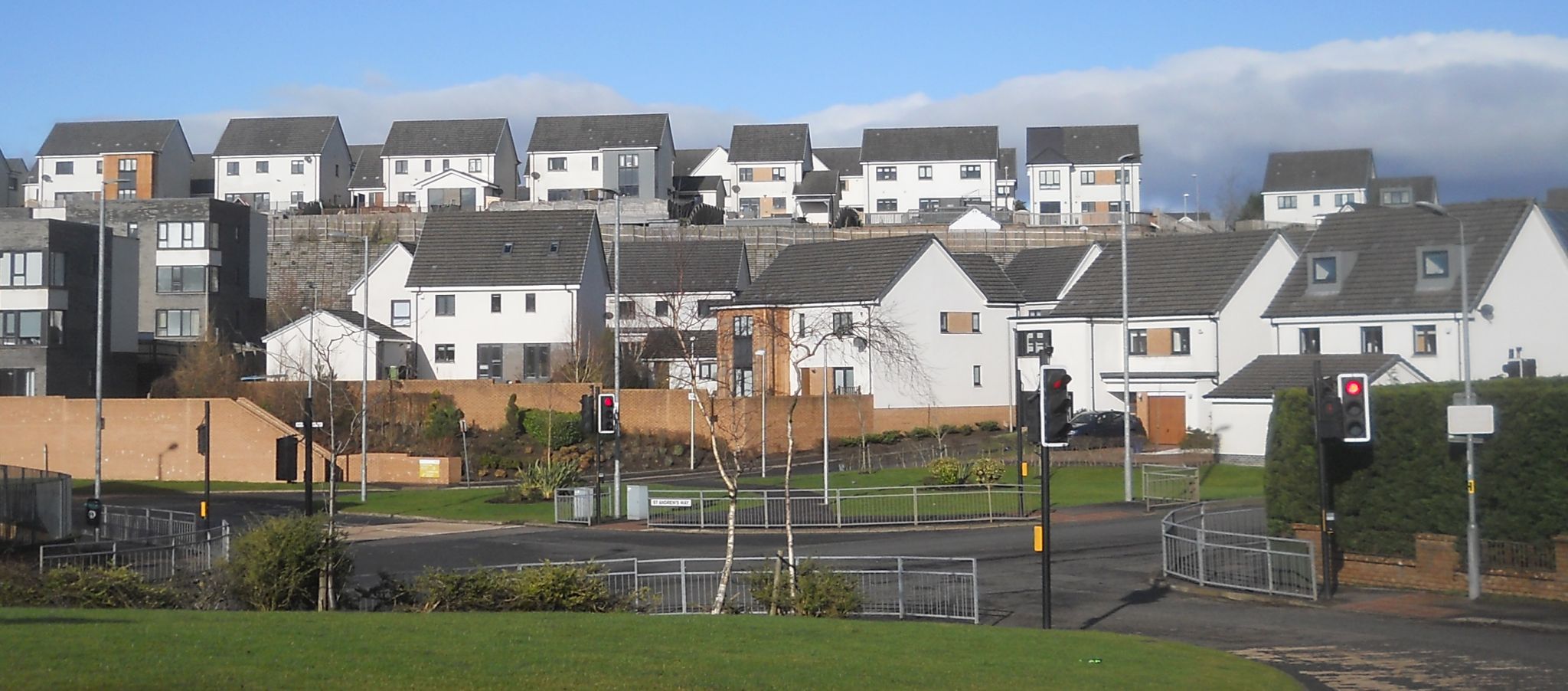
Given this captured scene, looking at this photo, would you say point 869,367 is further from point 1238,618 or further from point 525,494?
point 1238,618

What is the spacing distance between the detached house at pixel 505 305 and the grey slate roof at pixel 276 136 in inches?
1652

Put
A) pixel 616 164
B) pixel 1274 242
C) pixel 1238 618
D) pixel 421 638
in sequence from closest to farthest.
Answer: pixel 421 638 < pixel 1238 618 < pixel 1274 242 < pixel 616 164

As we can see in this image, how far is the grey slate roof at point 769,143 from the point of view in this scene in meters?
114

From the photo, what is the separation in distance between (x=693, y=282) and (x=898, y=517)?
4530cm

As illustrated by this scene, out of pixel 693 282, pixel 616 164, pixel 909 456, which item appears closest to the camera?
pixel 909 456

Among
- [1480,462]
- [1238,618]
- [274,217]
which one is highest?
[274,217]

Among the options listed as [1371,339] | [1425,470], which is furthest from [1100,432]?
[1425,470]

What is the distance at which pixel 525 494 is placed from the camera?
1766 inches

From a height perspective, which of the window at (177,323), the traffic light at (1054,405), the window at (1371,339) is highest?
the window at (177,323)

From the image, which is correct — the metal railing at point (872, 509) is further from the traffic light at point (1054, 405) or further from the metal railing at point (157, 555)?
the traffic light at point (1054, 405)

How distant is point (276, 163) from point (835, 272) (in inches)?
2333

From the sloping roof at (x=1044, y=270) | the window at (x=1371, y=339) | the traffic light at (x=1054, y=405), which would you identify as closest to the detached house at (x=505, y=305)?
the sloping roof at (x=1044, y=270)

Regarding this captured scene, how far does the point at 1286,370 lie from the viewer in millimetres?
51312

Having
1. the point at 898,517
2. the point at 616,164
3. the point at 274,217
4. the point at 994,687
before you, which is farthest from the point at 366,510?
the point at 616,164
